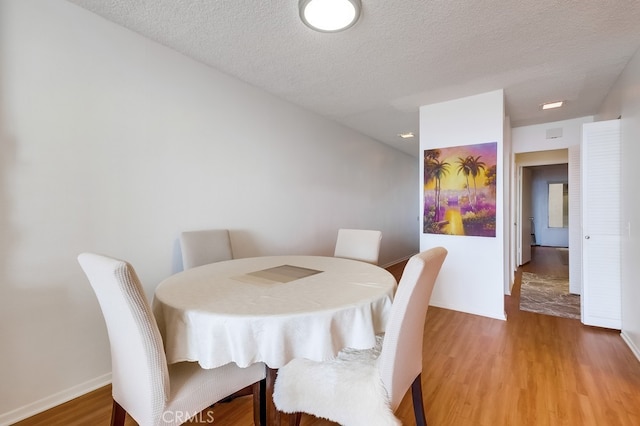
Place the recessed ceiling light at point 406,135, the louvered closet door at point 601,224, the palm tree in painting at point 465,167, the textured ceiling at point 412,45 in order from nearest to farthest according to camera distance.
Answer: the textured ceiling at point 412,45
the louvered closet door at point 601,224
the palm tree in painting at point 465,167
the recessed ceiling light at point 406,135

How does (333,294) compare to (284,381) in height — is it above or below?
above

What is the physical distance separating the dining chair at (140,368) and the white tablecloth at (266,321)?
10cm

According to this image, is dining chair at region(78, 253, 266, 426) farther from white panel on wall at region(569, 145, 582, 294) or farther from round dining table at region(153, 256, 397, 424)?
white panel on wall at region(569, 145, 582, 294)

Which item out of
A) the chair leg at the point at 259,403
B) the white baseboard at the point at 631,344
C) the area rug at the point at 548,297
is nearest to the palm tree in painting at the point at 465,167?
the area rug at the point at 548,297

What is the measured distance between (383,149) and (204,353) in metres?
5.04

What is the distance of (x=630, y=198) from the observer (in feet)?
7.78

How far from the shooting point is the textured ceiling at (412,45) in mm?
1762

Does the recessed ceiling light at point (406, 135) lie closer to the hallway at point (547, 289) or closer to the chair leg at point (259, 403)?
the hallway at point (547, 289)

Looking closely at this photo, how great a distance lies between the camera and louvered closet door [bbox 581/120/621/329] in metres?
2.65

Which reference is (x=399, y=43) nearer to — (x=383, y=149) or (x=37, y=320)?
(x=37, y=320)

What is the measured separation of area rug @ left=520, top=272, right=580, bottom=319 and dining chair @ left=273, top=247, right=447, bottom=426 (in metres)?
2.93

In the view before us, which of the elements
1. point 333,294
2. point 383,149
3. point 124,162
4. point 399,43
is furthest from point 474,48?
point 383,149

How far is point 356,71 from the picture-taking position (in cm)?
257

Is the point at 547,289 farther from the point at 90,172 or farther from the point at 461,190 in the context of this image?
the point at 90,172
